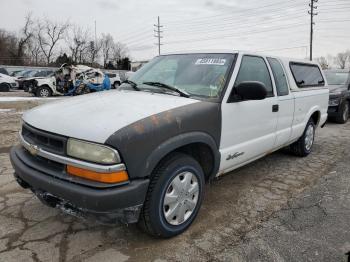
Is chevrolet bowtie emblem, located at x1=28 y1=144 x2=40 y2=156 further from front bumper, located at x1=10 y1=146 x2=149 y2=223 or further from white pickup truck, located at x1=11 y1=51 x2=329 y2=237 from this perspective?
front bumper, located at x1=10 y1=146 x2=149 y2=223

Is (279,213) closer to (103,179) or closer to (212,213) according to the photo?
(212,213)

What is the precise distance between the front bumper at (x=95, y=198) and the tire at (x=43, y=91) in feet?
56.0

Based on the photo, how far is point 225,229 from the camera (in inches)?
132

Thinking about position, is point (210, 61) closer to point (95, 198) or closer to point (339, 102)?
point (95, 198)

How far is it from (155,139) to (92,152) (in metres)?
0.50

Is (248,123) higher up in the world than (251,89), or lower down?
lower down

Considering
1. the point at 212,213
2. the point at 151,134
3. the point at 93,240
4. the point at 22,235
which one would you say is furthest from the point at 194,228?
the point at 22,235

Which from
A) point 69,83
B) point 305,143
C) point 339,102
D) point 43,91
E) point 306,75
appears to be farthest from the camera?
point 69,83

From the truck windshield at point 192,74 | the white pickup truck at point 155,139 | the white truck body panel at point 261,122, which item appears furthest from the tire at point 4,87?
the white truck body panel at point 261,122

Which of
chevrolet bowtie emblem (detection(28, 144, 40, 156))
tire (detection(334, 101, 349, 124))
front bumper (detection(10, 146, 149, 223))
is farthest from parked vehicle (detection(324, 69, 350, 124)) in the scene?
chevrolet bowtie emblem (detection(28, 144, 40, 156))

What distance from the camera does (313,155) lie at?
20.3 ft

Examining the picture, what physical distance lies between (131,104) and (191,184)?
934 mm

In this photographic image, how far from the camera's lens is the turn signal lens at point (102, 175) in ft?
8.38

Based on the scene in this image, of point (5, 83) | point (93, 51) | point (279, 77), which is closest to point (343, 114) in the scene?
point (279, 77)
